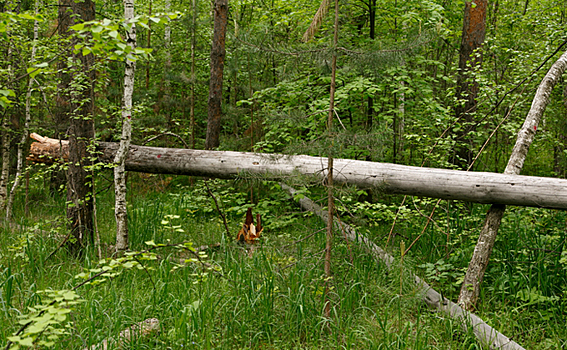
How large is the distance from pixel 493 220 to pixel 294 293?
8.08 ft

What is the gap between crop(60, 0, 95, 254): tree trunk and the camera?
15.5 feet

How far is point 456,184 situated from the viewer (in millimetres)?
4594

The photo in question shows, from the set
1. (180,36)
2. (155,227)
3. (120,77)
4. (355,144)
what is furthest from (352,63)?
(180,36)

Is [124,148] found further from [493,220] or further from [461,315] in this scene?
[493,220]

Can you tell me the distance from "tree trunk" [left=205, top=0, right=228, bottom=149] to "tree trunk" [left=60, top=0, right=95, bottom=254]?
3.46 meters

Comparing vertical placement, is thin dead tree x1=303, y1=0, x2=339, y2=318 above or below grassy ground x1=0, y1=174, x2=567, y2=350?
above

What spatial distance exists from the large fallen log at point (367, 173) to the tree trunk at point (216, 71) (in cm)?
246

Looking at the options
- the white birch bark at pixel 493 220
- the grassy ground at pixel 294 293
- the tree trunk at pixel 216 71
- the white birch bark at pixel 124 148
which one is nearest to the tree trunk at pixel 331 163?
the grassy ground at pixel 294 293

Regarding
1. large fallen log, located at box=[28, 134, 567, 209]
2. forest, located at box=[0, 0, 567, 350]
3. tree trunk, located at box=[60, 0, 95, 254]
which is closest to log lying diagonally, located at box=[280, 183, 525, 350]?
forest, located at box=[0, 0, 567, 350]

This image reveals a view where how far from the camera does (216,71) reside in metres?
8.27

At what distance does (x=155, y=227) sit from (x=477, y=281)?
14.4ft

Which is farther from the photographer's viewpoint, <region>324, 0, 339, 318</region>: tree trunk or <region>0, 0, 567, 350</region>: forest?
<region>324, 0, 339, 318</region>: tree trunk

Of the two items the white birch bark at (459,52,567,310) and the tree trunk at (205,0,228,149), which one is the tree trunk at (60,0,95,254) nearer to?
the tree trunk at (205,0,228,149)

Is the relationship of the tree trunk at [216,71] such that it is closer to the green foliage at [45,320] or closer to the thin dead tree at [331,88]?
the thin dead tree at [331,88]
